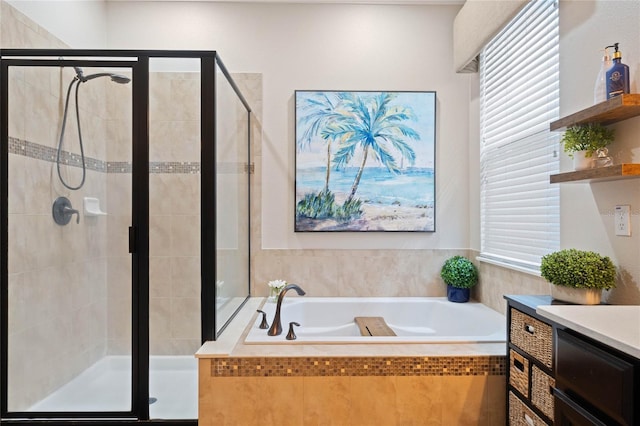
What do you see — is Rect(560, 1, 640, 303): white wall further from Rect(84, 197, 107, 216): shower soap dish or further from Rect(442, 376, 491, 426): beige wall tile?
Rect(84, 197, 107, 216): shower soap dish

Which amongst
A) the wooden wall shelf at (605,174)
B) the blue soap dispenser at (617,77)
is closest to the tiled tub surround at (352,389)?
the wooden wall shelf at (605,174)

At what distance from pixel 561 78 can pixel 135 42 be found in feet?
9.85

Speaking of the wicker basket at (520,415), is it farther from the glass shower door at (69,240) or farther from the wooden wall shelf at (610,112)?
the glass shower door at (69,240)

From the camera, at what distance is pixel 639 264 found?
1401 mm

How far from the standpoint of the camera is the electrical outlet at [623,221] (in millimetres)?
1445

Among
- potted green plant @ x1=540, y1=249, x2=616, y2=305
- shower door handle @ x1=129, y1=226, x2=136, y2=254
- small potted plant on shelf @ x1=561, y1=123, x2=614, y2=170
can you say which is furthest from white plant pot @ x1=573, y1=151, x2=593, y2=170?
shower door handle @ x1=129, y1=226, x2=136, y2=254

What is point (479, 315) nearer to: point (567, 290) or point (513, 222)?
point (513, 222)

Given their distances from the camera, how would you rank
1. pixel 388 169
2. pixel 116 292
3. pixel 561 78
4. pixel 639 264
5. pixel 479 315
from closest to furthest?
pixel 639 264, pixel 561 78, pixel 116 292, pixel 479 315, pixel 388 169

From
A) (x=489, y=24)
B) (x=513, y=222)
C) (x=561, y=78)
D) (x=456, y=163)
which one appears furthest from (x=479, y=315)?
(x=489, y=24)

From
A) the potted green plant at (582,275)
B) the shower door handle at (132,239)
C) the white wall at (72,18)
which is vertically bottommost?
the potted green plant at (582,275)

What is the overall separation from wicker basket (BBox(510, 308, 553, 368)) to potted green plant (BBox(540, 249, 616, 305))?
18 centimetres

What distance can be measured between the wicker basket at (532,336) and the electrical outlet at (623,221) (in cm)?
51

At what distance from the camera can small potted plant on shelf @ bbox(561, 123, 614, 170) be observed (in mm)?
1466

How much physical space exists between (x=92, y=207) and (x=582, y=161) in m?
2.52
